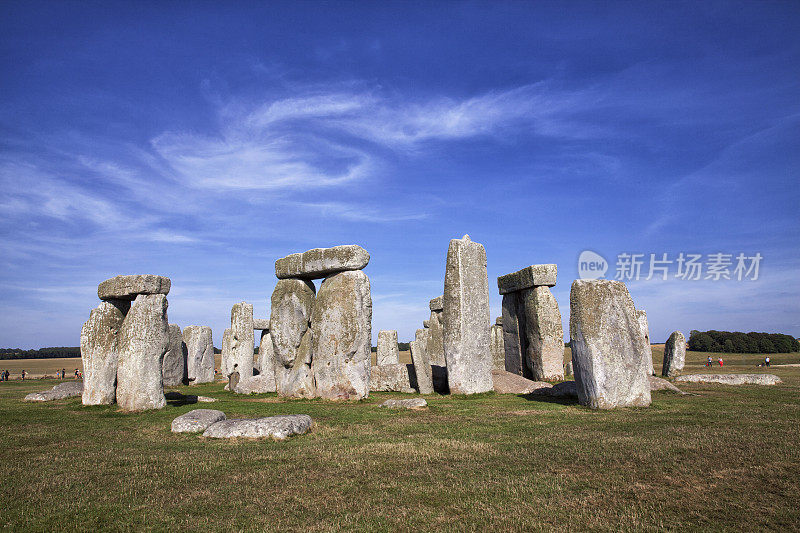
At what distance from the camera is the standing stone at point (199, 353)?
21781mm

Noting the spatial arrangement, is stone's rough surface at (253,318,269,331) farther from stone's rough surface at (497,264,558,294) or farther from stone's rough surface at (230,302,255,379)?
stone's rough surface at (497,264,558,294)

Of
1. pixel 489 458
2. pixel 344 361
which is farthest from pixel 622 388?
pixel 344 361

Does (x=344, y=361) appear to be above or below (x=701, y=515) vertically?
above

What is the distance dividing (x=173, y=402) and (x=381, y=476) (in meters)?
9.02

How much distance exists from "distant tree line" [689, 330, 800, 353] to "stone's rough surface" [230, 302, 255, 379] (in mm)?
40478

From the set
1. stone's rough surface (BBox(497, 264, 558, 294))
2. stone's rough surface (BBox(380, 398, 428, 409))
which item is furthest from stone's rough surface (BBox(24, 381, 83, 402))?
stone's rough surface (BBox(497, 264, 558, 294))

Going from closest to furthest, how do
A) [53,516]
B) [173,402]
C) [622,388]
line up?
[53,516] → [622,388] → [173,402]

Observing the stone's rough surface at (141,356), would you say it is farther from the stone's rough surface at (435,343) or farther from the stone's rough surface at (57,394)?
the stone's rough surface at (435,343)

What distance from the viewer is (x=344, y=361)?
12.8 m

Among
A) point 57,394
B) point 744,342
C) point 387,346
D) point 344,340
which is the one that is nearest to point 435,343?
point 387,346

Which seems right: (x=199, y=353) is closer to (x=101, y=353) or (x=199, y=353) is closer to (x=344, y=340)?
(x=101, y=353)

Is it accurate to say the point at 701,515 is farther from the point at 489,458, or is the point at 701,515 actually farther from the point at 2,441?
the point at 2,441

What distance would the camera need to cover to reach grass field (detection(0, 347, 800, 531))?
159 inches

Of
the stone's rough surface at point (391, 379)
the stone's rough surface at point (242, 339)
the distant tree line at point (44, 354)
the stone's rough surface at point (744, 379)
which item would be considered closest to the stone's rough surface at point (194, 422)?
the stone's rough surface at point (391, 379)
